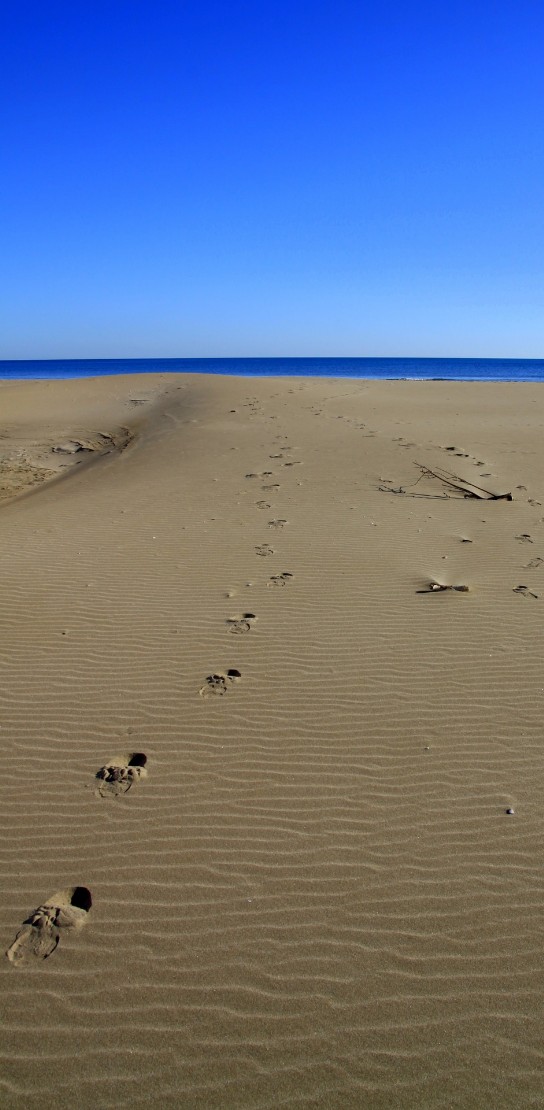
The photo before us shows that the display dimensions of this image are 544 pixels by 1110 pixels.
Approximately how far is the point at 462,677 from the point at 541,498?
6.32 metres

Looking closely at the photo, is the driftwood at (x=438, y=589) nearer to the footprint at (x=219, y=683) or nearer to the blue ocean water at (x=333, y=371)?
the footprint at (x=219, y=683)

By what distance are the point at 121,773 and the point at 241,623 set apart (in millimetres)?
2235

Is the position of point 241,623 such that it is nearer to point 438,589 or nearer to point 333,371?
point 438,589

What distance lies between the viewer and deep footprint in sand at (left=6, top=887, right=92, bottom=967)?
2.77 metres

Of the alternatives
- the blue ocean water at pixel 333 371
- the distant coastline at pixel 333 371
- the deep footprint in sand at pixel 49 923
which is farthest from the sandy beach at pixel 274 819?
the blue ocean water at pixel 333 371

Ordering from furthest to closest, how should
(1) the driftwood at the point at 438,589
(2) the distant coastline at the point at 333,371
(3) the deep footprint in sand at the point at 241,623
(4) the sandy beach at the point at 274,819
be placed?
1. (2) the distant coastline at the point at 333,371
2. (1) the driftwood at the point at 438,589
3. (3) the deep footprint in sand at the point at 241,623
4. (4) the sandy beach at the point at 274,819

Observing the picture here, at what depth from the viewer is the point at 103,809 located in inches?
142

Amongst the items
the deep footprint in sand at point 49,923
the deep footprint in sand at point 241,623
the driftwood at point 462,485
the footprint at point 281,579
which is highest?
the driftwood at point 462,485

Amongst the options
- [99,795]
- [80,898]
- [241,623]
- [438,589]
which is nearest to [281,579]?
[241,623]

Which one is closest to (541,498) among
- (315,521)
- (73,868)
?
(315,521)

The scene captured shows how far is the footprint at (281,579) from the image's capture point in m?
6.90

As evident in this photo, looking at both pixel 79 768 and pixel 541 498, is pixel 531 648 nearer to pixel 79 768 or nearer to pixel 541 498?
pixel 79 768

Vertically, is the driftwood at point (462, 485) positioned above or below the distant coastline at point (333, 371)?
below

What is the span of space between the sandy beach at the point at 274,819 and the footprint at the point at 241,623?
1.1 inches
